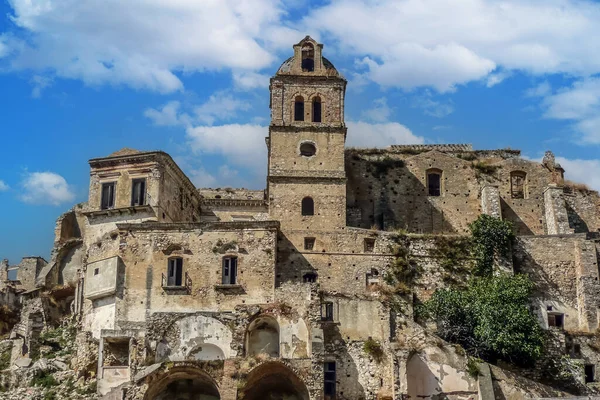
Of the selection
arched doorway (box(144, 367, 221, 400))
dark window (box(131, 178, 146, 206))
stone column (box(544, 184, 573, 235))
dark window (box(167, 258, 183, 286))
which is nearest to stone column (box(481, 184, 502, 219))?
stone column (box(544, 184, 573, 235))

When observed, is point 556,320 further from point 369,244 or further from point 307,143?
point 307,143

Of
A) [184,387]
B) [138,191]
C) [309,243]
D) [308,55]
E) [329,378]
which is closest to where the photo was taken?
[329,378]

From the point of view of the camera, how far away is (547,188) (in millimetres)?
58094

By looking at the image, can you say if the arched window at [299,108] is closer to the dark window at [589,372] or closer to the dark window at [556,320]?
the dark window at [556,320]

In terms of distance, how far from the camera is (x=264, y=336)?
43.9 m

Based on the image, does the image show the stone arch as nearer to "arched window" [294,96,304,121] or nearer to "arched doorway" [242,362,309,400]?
"arched doorway" [242,362,309,400]

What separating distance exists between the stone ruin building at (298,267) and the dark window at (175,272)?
3.5 inches

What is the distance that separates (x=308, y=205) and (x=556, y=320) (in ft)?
49.8

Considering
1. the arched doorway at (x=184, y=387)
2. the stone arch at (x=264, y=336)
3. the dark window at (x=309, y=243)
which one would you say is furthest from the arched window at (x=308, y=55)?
the arched doorway at (x=184, y=387)

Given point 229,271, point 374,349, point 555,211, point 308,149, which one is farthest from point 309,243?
point 555,211

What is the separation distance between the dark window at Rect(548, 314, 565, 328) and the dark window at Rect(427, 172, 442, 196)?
12.4 m

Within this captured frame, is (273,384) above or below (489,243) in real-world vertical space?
below

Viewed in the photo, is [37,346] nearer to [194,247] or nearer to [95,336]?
[95,336]

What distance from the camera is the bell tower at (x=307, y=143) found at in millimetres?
52125
